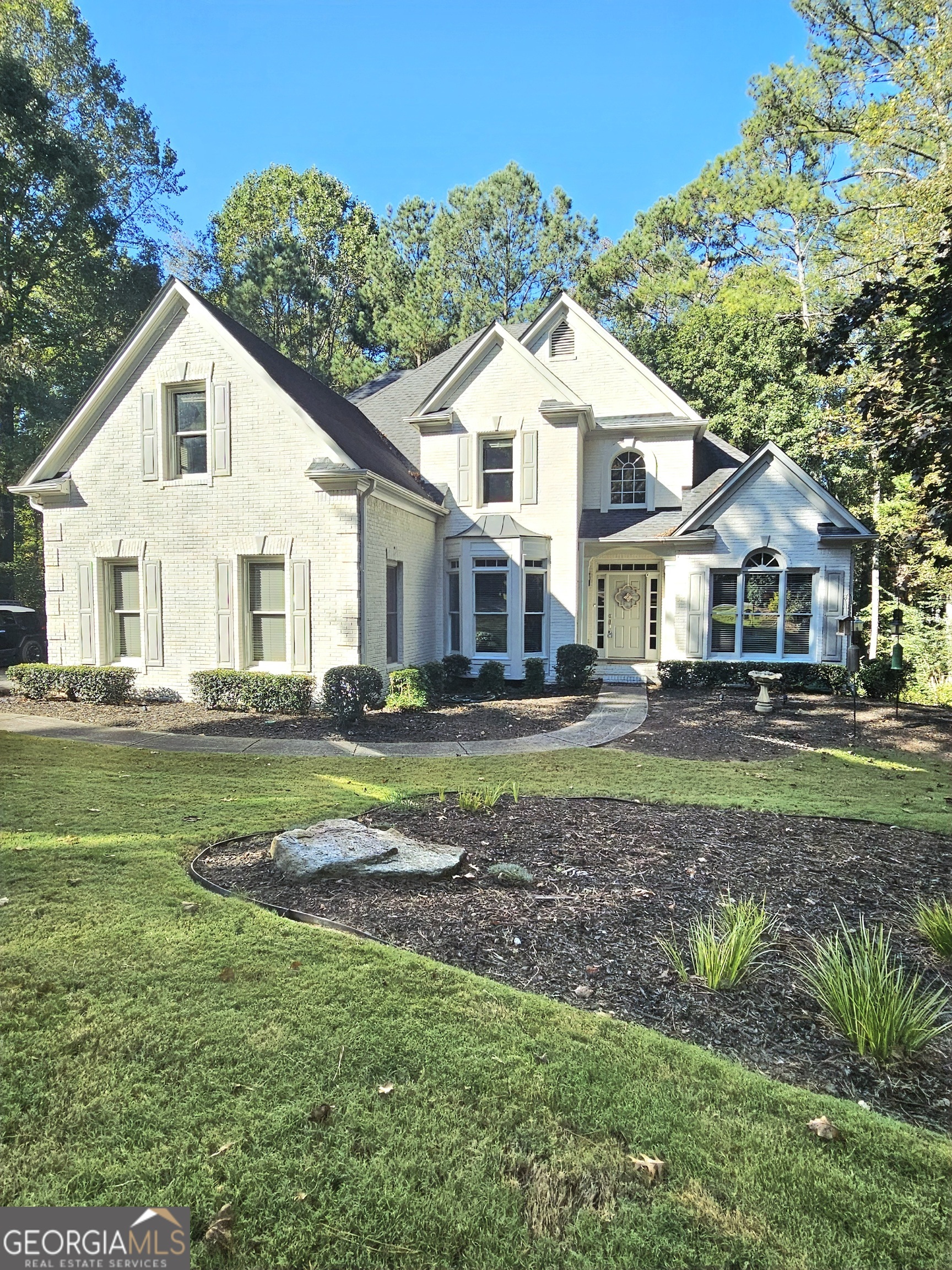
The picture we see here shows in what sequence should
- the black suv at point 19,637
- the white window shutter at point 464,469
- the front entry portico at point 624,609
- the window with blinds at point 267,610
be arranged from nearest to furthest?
1. the window with blinds at point 267,610
2. the white window shutter at point 464,469
3. the front entry portico at point 624,609
4. the black suv at point 19,637

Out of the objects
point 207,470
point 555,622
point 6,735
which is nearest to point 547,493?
point 555,622

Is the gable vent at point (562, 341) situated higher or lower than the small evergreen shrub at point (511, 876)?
higher

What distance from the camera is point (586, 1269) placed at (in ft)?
5.72

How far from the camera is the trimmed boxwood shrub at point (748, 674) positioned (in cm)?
1498

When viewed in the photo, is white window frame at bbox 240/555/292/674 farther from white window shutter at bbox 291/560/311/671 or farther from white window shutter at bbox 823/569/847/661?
white window shutter at bbox 823/569/847/661

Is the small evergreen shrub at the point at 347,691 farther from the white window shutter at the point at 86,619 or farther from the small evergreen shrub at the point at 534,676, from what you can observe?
the white window shutter at the point at 86,619

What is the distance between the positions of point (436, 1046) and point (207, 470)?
12.4 m

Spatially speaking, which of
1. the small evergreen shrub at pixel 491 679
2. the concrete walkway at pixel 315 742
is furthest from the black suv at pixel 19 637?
the small evergreen shrub at pixel 491 679

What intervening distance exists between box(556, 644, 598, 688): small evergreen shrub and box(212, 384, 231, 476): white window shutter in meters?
8.21

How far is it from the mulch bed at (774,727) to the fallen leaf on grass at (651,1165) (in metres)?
7.40

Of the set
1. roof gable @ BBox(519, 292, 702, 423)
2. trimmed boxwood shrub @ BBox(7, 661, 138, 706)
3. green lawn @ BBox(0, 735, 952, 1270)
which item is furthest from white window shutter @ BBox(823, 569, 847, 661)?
trimmed boxwood shrub @ BBox(7, 661, 138, 706)

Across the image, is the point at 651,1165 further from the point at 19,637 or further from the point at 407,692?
the point at 19,637

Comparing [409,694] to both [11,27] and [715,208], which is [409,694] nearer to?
[715,208]

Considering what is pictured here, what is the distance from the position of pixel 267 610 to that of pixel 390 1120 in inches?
446
